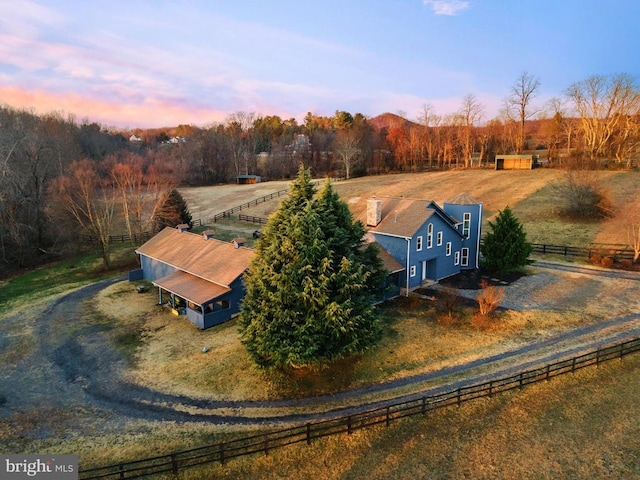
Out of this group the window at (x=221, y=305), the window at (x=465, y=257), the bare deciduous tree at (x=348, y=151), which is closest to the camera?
the window at (x=221, y=305)

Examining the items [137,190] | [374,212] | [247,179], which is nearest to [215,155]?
[247,179]

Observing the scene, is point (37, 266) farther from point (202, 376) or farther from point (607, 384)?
point (607, 384)

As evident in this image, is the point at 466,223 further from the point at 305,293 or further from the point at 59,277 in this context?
the point at 59,277

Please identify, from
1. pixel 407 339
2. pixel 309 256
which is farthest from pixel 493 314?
pixel 309 256

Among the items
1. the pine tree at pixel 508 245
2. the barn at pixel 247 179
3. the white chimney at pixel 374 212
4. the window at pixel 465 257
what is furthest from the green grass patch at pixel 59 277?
the barn at pixel 247 179

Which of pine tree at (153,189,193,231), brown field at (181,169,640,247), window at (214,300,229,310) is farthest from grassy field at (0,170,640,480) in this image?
pine tree at (153,189,193,231)

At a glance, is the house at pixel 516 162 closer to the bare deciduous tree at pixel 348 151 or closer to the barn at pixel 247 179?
the bare deciduous tree at pixel 348 151

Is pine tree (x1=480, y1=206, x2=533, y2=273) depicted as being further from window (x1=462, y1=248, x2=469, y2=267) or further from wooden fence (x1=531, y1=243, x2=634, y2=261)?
wooden fence (x1=531, y1=243, x2=634, y2=261)
